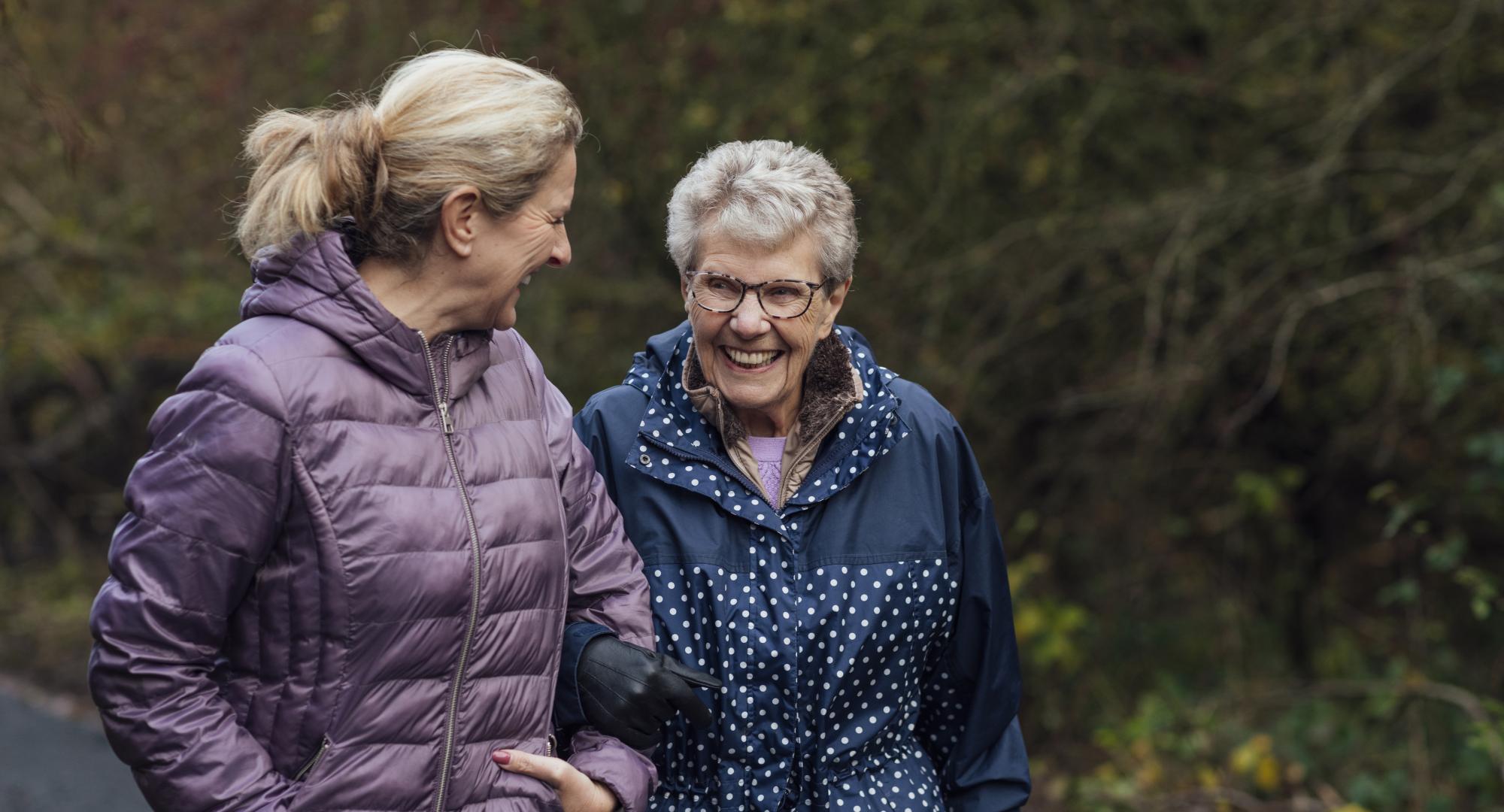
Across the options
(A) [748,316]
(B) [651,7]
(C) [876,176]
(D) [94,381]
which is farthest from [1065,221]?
(D) [94,381]

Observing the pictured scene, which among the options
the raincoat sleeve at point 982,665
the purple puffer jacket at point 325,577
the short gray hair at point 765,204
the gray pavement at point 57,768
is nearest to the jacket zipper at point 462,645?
the purple puffer jacket at point 325,577

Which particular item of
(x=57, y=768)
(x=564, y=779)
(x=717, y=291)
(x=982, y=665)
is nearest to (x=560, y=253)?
(x=717, y=291)

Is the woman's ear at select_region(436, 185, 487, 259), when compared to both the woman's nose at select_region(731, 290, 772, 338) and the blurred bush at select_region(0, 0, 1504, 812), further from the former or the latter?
the blurred bush at select_region(0, 0, 1504, 812)

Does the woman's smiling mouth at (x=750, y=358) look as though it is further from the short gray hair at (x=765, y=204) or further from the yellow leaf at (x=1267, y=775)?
the yellow leaf at (x=1267, y=775)

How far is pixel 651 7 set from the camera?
17.9 feet

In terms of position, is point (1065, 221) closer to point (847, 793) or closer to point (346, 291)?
point (847, 793)

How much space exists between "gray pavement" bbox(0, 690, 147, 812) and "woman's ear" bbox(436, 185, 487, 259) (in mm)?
4182

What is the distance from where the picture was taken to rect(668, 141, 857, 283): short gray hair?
2.27 meters

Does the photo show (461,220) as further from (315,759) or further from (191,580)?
(315,759)

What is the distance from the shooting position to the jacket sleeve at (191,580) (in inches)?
67.8

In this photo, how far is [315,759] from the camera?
1.80m

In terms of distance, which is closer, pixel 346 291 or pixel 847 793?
pixel 346 291

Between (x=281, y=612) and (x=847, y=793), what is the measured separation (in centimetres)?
92

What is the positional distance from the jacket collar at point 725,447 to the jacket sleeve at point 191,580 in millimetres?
696
